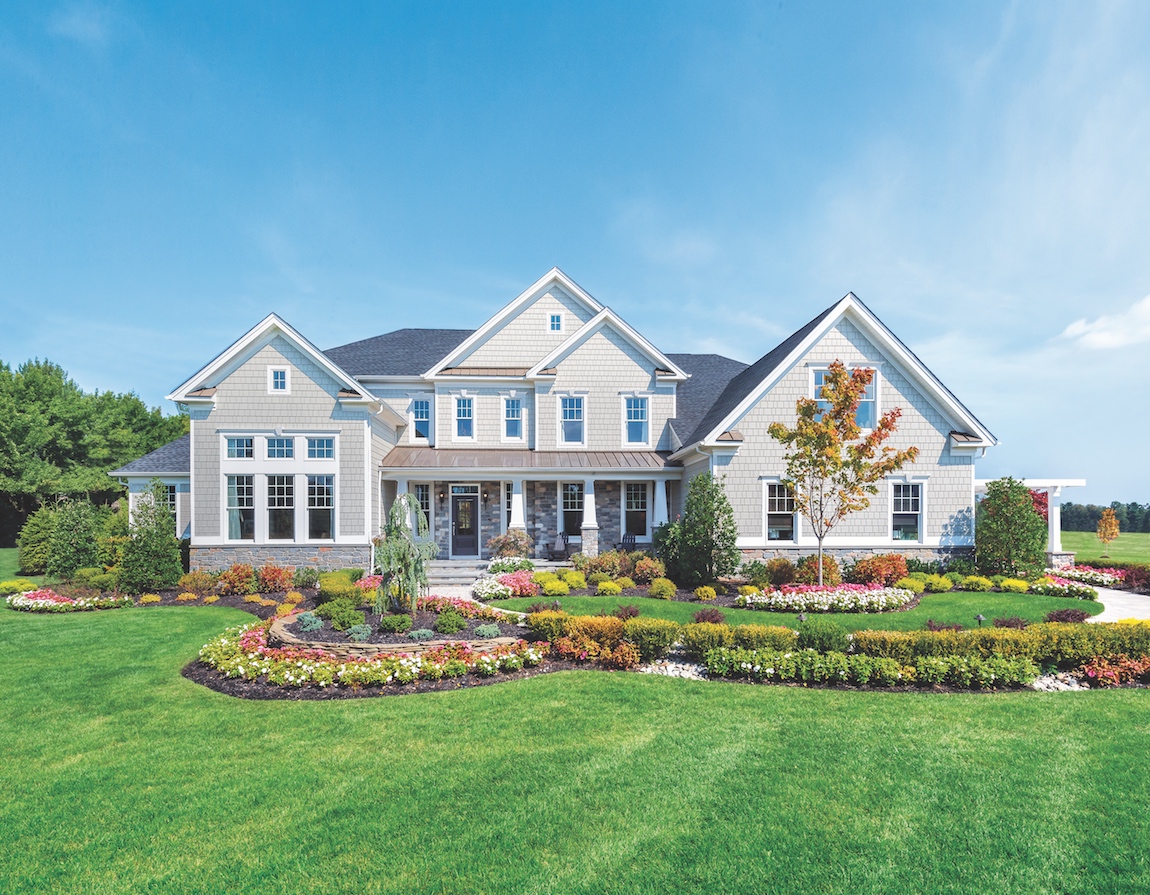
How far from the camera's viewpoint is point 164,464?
2056cm

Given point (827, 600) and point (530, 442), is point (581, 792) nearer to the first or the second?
point (827, 600)

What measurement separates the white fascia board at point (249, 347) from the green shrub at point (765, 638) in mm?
13599

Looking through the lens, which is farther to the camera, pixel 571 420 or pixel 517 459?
pixel 571 420

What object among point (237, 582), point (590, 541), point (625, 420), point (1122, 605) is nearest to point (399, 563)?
point (237, 582)

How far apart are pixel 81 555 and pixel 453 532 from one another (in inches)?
450

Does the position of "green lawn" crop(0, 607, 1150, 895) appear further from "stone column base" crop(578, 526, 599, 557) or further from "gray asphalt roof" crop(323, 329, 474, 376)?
"gray asphalt roof" crop(323, 329, 474, 376)

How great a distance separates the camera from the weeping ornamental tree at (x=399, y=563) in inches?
425

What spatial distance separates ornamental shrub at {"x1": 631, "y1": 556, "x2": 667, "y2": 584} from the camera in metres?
17.1

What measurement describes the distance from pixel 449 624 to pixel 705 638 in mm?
4392

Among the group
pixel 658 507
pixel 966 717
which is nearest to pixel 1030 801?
pixel 966 717

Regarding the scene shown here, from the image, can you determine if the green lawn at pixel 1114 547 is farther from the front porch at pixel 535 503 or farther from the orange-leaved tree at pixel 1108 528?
the front porch at pixel 535 503

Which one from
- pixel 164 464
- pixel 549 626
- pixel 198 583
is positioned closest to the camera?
pixel 549 626

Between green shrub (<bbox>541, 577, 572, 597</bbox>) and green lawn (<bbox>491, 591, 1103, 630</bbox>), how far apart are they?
0.56 metres

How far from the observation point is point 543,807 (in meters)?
5.12
